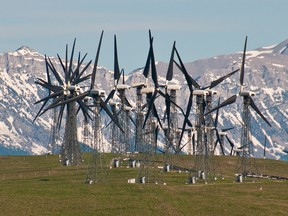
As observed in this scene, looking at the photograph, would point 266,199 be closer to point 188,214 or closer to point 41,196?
point 188,214

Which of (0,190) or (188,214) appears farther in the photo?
(0,190)

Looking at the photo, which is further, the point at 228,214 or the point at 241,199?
the point at 241,199

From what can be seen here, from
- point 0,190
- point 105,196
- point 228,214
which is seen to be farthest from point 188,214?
point 0,190

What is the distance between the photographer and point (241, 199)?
636 ft

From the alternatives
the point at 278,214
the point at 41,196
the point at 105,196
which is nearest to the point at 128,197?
the point at 105,196

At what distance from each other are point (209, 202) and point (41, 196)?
3038 centimetres

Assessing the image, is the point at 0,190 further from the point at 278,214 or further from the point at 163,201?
the point at 278,214

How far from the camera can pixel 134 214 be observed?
171000 mm

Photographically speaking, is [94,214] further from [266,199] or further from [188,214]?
[266,199]

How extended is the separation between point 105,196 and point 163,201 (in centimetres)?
1121

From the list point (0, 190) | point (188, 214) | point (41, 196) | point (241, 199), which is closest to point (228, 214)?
point (188, 214)

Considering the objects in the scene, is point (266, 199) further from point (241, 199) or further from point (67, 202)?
point (67, 202)

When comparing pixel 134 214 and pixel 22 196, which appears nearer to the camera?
pixel 134 214

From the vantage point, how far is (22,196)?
18450 cm
